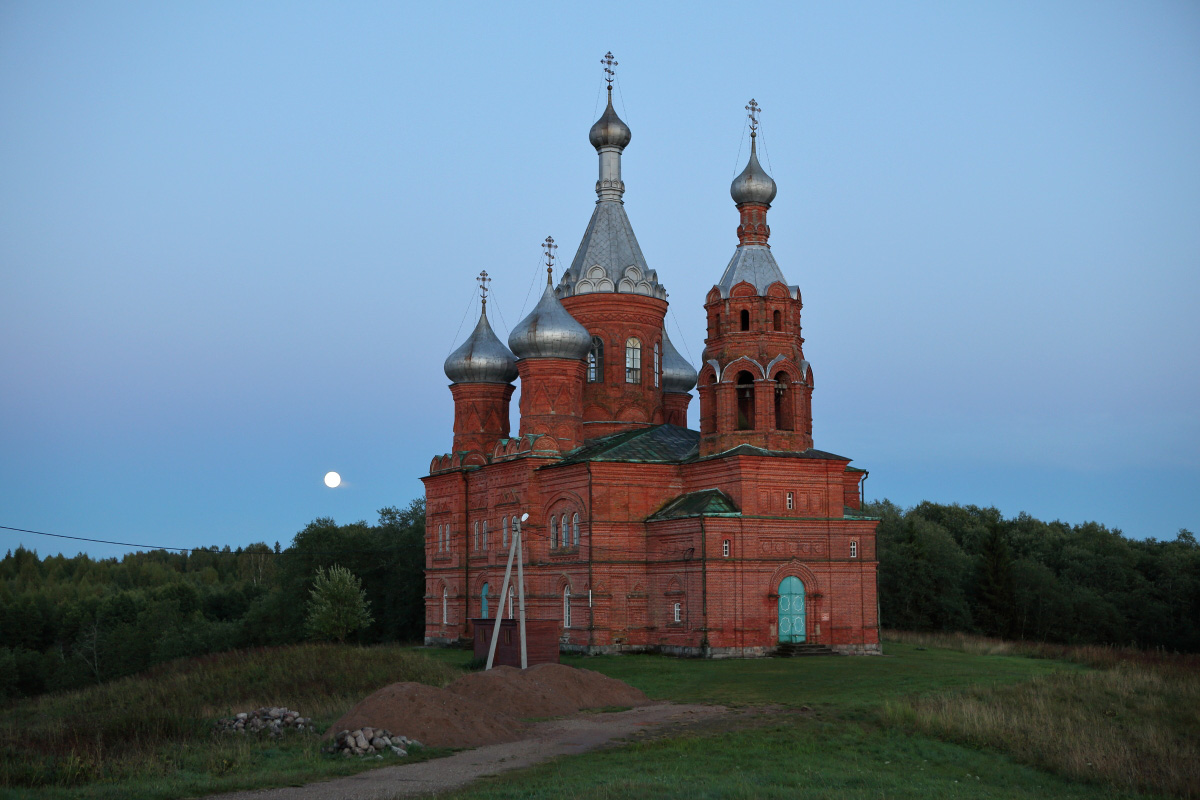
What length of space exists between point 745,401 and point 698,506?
15.1 ft

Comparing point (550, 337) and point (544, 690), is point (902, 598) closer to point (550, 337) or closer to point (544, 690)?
point (550, 337)

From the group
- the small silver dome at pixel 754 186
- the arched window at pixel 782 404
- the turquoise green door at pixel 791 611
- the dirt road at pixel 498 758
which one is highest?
the small silver dome at pixel 754 186

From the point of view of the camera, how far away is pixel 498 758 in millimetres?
16359

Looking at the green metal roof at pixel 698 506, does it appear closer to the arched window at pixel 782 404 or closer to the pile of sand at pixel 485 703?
the arched window at pixel 782 404

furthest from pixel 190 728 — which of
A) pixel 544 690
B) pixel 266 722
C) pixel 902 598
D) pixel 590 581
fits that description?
pixel 902 598

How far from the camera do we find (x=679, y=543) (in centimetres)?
3297

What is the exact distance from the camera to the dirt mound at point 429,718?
680 inches

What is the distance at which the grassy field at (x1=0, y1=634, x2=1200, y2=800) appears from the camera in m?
14.5

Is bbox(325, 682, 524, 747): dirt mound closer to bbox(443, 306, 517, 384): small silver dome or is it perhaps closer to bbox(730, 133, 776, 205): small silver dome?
bbox(730, 133, 776, 205): small silver dome

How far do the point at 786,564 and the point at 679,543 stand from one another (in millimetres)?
3061

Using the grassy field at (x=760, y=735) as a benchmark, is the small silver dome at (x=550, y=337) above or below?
above

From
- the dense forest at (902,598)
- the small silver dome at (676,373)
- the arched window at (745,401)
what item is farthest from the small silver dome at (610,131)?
the dense forest at (902,598)

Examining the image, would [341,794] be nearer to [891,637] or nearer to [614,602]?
[614,602]

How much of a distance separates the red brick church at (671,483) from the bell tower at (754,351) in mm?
58
